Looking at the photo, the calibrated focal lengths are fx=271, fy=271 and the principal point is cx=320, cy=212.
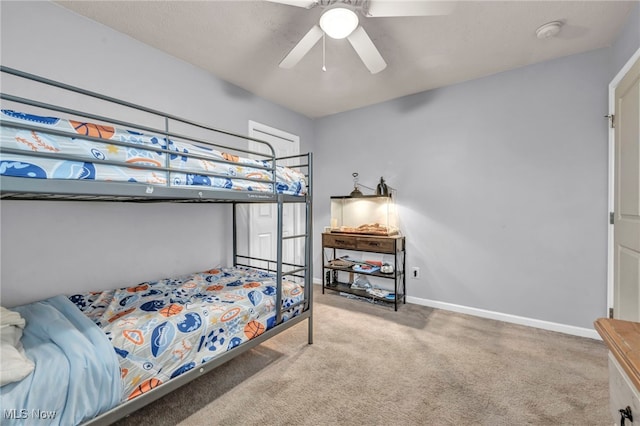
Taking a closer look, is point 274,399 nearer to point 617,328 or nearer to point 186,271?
point 186,271

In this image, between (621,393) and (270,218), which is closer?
(621,393)

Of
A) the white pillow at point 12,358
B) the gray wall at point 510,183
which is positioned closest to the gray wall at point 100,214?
the white pillow at point 12,358

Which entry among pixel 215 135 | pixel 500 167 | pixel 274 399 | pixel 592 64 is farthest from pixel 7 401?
pixel 592 64

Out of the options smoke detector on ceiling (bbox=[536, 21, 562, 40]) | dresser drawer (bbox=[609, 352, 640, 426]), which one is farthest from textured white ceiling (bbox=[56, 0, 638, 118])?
dresser drawer (bbox=[609, 352, 640, 426])

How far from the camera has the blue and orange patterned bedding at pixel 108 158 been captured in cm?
102

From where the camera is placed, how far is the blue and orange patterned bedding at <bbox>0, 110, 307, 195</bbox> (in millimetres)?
1020

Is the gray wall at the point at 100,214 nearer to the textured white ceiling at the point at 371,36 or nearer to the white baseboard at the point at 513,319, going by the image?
the textured white ceiling at the point at 371,36

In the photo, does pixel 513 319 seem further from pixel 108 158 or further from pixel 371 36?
pixel 108 158

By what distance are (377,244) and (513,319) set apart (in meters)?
1.56

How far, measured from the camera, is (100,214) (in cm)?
211

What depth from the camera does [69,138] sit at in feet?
3.79

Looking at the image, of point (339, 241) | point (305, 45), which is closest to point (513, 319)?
point (339, 241)

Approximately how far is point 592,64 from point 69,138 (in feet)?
12.6

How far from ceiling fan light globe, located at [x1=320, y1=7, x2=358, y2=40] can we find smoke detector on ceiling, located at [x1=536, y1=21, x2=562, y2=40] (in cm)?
162
